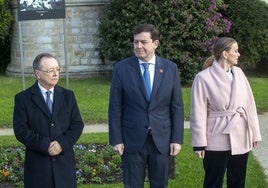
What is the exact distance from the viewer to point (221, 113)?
15.3ft

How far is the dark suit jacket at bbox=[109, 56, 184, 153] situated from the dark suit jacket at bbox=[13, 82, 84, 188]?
0.37 m

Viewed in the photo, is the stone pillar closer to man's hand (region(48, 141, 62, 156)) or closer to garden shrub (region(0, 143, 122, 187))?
garden shrub (region(0, 143, 122, 187))

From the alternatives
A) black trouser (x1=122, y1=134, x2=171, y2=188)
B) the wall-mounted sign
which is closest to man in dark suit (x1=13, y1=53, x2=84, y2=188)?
black trouser (x1=122, y1=134, x2=171, y2=188)

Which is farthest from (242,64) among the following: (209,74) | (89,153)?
(209,74)

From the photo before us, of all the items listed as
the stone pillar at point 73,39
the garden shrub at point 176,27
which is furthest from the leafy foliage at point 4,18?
the garden shrub at point 176,27

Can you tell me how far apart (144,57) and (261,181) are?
250cm

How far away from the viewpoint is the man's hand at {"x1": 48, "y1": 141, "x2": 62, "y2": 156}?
4.25 meters

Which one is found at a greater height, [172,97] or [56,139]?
[172,97]

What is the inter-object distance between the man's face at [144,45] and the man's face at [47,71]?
0.66 meters

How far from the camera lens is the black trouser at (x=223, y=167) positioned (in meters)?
4.74

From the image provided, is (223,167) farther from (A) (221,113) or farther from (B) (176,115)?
(B) (176,115)

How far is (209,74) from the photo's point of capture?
468 cm

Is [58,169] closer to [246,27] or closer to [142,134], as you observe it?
[142,134]

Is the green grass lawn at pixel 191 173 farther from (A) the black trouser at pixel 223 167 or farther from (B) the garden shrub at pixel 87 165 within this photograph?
(A) the black trouser at pixel 223 167
